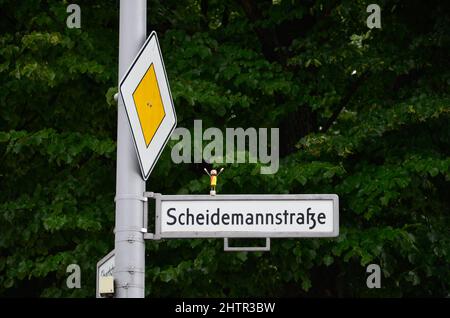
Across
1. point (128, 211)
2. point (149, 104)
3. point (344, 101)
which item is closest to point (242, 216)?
point (128, 211)

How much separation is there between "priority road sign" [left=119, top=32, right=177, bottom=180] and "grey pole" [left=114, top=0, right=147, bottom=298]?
0.06m

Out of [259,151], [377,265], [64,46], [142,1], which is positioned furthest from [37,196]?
[142,1]

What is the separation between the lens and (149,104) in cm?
609

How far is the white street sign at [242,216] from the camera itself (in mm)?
6105

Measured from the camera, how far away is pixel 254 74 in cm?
1263

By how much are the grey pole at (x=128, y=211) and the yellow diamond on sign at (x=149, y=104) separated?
0.09 m

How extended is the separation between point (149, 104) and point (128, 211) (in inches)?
23.1

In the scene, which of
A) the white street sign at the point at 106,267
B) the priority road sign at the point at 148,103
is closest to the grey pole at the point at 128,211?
the priority road sign at the point at 148,103

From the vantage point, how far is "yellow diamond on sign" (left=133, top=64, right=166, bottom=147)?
19.8ft

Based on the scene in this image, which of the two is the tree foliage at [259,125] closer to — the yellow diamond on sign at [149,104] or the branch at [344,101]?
the branch at [344,101]

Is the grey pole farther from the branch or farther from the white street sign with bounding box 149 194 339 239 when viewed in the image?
the branch

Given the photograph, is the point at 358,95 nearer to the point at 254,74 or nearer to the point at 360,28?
the point at 360,28

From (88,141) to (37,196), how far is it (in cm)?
108

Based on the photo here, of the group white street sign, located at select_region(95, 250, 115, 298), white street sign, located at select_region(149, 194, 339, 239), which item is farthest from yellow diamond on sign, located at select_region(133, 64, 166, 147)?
white street sign, located at select_region(95, 250, 115, 298)
